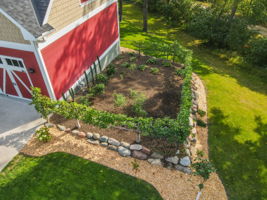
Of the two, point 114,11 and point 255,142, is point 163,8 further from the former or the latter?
point 255,142

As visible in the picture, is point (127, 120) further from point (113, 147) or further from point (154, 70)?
point (154, 70)

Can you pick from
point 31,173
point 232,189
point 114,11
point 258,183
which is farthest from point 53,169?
point 114,11

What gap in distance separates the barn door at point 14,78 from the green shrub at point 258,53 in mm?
19648

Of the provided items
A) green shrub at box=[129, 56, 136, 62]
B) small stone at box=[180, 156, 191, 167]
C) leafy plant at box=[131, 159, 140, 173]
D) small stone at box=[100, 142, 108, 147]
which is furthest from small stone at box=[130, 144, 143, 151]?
green shrub at box=[129, 56, 136, 62]

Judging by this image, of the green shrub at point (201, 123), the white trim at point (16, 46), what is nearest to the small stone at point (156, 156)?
the green shrub at point (201, 123)

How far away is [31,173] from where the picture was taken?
355 inches

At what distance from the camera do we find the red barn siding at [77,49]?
10984 millimetres

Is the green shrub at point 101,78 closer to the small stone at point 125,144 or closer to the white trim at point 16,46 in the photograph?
the white trim at point 16,46

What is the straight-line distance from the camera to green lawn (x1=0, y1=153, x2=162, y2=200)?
8.30 metres

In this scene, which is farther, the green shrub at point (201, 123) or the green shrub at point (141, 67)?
the green shrub at point (141, 67)

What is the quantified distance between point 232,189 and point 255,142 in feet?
12.1

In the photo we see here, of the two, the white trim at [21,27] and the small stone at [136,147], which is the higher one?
the white trim at [21,27]

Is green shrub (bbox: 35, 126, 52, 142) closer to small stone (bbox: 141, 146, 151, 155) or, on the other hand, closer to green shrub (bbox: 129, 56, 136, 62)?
small stone (bbox: 141, 146, 151, 155)

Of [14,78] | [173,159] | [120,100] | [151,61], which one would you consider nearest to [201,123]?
[173,159]
